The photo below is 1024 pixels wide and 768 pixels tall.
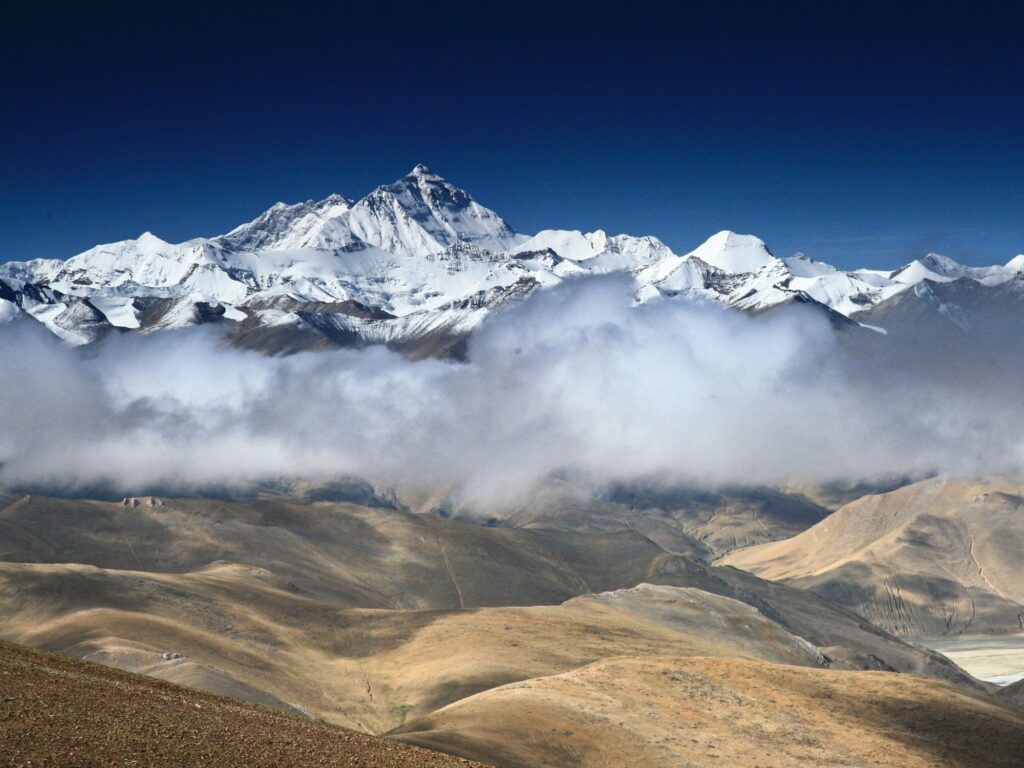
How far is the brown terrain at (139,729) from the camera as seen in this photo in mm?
39719

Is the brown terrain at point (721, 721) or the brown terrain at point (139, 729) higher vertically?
the brown terrain at point (139, 729)

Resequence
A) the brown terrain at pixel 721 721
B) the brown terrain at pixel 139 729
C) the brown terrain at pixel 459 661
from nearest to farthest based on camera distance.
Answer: the brown terrain at pixel 139 729 → the brown terrain at pixel 721 721 → the brown terrain at pixel 459 661

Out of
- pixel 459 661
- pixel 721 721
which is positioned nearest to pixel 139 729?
pixel 721 721

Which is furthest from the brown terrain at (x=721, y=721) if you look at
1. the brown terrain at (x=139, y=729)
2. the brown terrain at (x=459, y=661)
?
the brown terrain at (x=139, y=729)

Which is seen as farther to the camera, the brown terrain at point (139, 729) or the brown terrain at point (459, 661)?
the brown terrain at point (459, 661)

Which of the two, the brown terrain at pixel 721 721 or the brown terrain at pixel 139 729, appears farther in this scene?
the brown terrain at pixel 721 721

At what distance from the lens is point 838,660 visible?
198250 mm

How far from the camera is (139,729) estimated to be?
43.2m

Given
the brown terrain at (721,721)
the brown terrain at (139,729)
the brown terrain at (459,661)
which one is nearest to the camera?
the brown terrain at (139,729)

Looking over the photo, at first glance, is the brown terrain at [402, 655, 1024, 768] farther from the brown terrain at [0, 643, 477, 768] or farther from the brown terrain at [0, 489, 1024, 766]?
the brown terrain at [0, 643, 477, 768]

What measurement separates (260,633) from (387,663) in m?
20.0

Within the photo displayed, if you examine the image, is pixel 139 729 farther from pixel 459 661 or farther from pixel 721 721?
pixel 459 661

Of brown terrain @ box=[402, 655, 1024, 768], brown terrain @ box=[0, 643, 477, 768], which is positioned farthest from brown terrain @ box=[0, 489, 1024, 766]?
brown terrain @ box=[0, 643, 477, 768]

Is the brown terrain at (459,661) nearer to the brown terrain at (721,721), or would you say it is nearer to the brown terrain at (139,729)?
the brown terrain at (721,721)
